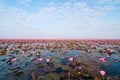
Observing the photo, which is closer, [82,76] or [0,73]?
[82,76]

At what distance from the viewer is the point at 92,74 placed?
18.1ft

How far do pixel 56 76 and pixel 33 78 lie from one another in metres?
0.99

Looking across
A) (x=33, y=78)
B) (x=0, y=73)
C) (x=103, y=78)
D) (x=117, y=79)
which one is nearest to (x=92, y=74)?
(x=103, y=78)

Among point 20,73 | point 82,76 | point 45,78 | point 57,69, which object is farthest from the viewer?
point 57,69

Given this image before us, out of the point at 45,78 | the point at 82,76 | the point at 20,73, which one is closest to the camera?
the point at 45,78

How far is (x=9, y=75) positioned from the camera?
5.41 m

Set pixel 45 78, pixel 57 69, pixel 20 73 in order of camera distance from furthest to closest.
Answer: pixel 57 69 → pixel 20 73 → pixel 45 78

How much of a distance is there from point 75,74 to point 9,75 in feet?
10.1

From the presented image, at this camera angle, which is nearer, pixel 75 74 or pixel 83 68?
pixel 75 74

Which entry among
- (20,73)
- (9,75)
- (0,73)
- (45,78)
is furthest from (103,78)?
(0,73)

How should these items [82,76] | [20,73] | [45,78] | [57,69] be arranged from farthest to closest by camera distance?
[57,69] < [20,73] < [82,76] < [45,78]

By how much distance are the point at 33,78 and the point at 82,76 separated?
218cm

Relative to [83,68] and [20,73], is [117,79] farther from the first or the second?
[20,73]

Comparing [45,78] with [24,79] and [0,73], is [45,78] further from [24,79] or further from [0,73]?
[0,73]
